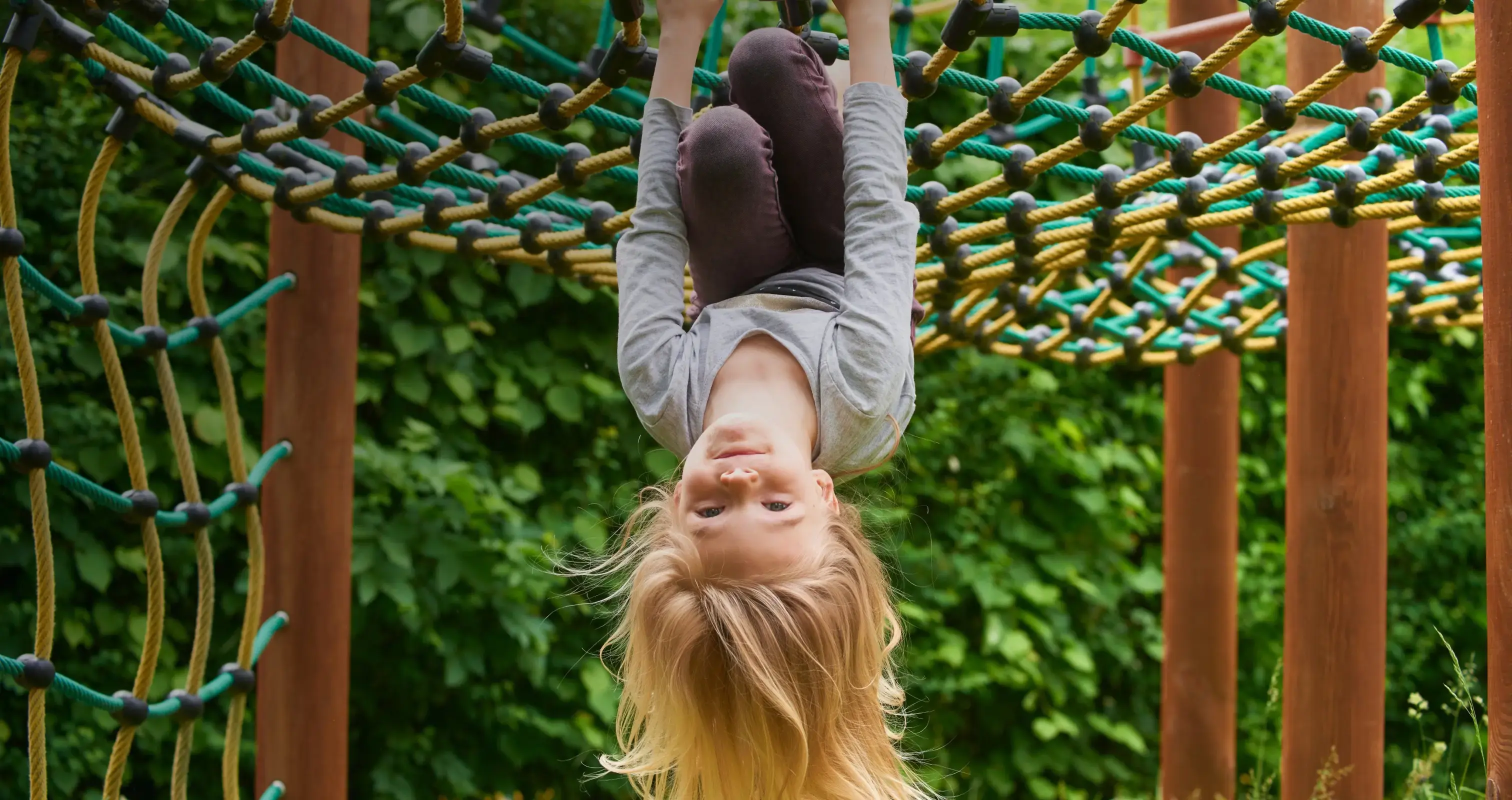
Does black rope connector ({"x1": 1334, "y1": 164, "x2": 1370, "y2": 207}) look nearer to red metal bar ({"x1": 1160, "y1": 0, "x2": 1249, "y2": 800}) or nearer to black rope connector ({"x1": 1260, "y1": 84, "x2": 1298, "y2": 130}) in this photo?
black rope connector ({"x1": 1260, "y1": 84, "x2": 1298, "y2": 130})

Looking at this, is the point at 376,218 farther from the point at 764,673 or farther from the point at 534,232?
the point at 764,673

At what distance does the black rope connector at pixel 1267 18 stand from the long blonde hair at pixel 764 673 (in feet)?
2.05

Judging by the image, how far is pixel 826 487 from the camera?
137 centimetres

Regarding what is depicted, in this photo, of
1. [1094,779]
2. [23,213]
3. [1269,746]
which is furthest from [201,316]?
[1269,746]

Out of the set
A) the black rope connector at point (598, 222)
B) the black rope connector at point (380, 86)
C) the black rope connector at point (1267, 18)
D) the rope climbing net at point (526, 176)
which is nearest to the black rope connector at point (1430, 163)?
the rope climbing net at point (526, 176)

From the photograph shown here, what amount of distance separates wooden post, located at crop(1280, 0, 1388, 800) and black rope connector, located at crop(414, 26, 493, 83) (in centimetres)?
118

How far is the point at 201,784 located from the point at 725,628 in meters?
1.95

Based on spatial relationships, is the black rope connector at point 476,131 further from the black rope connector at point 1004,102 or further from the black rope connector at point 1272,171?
the black rope connector at point 1272,171

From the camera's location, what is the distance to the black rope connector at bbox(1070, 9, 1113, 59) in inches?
56.9

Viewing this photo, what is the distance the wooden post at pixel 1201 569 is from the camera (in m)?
2.63

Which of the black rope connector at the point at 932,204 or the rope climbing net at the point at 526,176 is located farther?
the black rope connector at the point at 932,204

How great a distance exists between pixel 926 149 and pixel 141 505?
1101 mm

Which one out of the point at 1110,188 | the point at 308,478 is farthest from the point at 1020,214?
the point at 308,478

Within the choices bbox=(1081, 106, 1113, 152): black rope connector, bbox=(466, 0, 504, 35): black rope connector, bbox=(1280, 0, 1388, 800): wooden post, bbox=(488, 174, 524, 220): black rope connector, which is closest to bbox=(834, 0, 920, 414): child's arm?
bbox=(1081, 106, 1113, 152): black rope connector
